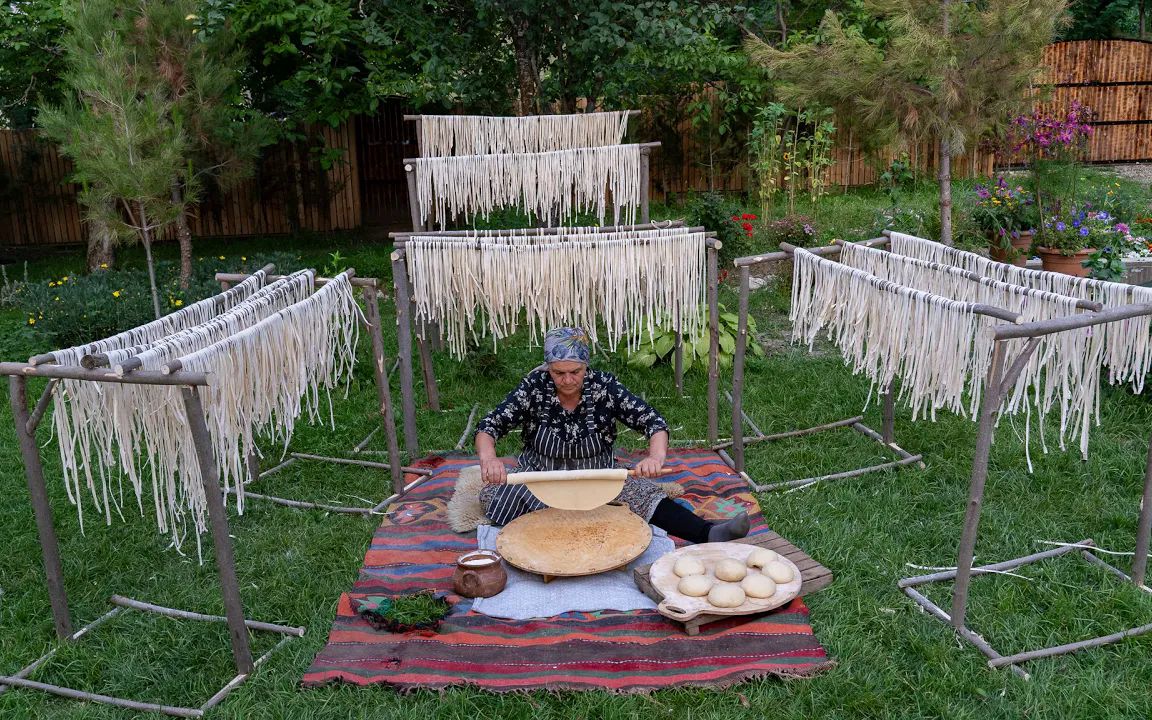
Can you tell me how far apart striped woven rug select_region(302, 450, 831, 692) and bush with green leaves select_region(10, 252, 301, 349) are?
445 cm

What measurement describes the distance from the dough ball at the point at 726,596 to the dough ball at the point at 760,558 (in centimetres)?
24

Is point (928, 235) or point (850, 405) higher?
point (928, 235)

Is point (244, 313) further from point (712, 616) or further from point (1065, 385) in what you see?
point (1065, 385)

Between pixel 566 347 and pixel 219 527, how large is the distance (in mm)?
1561

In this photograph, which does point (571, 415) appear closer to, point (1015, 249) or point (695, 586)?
point (695, 586)

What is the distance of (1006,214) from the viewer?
7512 mm

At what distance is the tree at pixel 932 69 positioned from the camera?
229 inches

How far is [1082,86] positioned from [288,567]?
13.3 m

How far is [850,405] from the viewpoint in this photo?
18.1ft

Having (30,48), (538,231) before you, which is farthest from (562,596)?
(30,48)

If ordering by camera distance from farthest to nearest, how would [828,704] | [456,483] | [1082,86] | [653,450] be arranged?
[1082,86], [456,483], [653,450], [828,704]

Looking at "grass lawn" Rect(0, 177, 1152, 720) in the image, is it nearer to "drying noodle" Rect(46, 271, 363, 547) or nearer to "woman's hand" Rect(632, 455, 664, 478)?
"drying noodle" Rect(46, 271, 363, 547)

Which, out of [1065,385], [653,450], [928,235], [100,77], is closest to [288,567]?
[653,450]

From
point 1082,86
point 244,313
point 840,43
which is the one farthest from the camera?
point 1082,86
